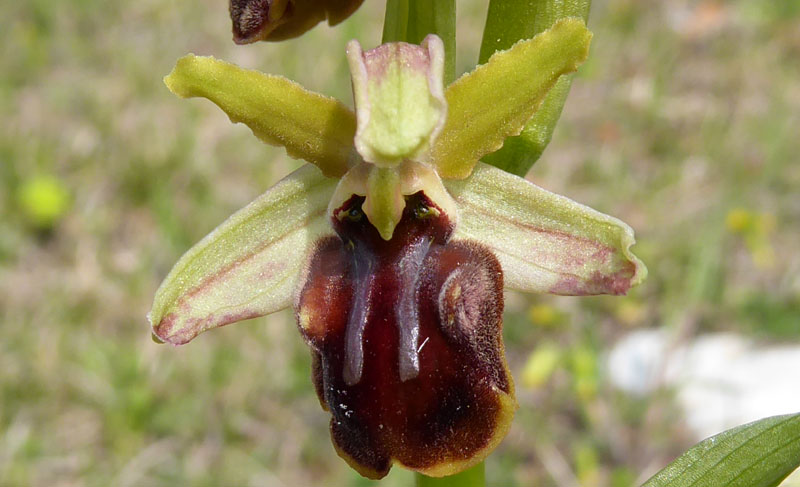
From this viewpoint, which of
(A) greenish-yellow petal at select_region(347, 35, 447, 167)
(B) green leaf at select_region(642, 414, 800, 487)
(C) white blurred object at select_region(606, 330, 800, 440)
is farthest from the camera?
(C) white blurred object at select_region(606, 330, 800, 440)

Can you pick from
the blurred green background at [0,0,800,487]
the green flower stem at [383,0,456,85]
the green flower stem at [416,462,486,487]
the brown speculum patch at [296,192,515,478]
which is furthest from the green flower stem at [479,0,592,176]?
the blurred green background at [0,0,800,487]

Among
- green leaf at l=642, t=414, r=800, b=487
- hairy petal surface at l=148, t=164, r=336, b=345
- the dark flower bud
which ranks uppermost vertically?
the dark flower bud

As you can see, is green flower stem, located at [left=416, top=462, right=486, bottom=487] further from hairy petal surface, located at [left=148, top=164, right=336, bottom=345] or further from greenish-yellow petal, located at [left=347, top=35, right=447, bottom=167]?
greenish-yellow petal, located at [left=347, top=35, right=447, bottom=167]

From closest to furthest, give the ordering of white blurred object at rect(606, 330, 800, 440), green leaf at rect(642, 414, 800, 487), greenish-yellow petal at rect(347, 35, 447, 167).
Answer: greenish-yellow petal at rect(347, 35, 447, 167), green leaf at rect(642, 414, 800, 487), white blurred object at rect(606, 330, 800, 440)

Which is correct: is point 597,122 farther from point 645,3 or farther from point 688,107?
point 645,3

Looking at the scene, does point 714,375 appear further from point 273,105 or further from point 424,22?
point 273,105

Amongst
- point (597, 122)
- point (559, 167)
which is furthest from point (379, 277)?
point (597, 122)

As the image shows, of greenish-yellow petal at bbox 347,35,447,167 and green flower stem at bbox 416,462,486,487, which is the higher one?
greenish-yellow petal at bbox 347,35,447,167

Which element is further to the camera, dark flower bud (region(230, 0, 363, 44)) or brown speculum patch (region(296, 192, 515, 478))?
dark flower bud (region(230, 0, 363, 44))
